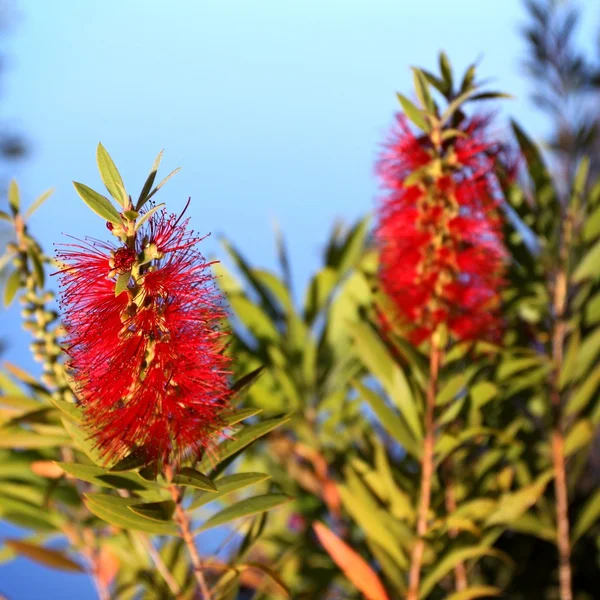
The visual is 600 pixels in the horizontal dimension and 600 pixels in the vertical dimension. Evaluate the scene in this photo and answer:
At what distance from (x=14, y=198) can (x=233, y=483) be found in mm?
181

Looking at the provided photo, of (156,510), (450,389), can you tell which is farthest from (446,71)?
(156,510)

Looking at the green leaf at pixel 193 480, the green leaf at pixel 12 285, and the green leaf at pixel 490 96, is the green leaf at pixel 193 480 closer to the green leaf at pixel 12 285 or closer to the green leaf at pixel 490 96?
the green leaf at pixel 12 285

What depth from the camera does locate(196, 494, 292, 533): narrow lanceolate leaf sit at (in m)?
0.33

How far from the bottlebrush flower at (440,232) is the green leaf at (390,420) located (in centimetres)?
4

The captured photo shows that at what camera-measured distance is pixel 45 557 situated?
483 mm

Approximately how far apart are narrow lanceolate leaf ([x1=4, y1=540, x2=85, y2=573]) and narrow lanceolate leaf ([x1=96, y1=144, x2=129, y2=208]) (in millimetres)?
284

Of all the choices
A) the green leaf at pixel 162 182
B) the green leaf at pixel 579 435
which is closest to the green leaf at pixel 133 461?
the green leaf at pixel 162 182

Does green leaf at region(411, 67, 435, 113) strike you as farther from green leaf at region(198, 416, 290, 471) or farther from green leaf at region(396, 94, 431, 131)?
green leaf at region(198, 416, 290, 471)

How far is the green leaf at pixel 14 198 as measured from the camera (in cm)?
39

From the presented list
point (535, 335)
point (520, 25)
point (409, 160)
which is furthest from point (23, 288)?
point (520, 25)

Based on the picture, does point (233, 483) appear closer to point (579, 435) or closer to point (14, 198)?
point (14, 198)

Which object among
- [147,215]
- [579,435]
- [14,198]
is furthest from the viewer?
[579,435]

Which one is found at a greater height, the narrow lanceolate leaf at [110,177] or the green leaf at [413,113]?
the green leaf at [413,113]

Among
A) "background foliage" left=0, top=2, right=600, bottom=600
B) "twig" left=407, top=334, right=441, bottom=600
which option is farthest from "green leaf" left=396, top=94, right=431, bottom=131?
"twig" left=407, top=334, right=441, bottom=600
